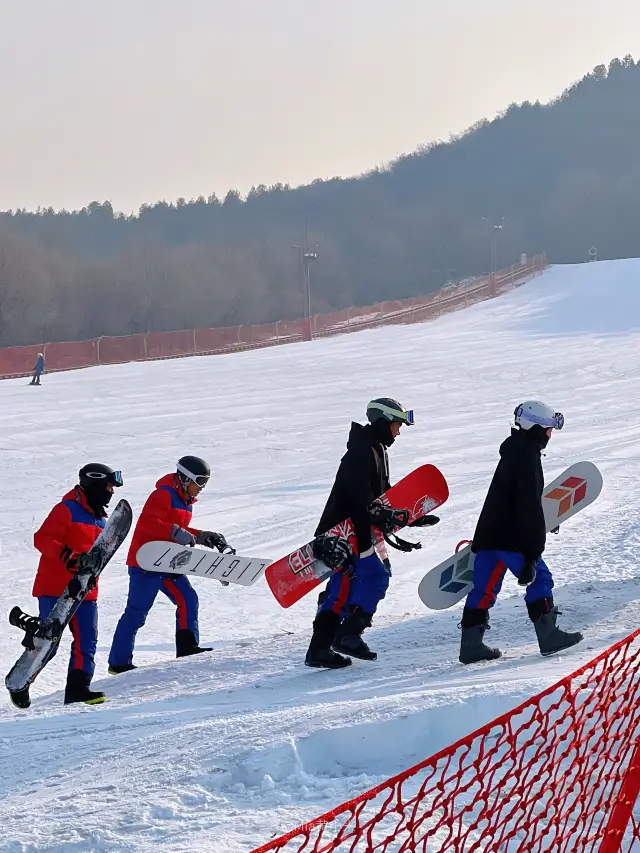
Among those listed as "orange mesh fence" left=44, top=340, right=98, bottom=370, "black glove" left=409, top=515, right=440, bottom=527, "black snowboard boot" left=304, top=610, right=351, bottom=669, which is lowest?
"black snowboard boot" left=304, top=610, right=351, bottom=669

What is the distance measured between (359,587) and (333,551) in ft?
1.21

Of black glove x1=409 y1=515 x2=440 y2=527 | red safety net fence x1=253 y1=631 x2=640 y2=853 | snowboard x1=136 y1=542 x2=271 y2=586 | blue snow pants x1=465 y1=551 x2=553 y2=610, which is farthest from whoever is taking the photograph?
snowboard x1=136 y1=542 x2=271 y2=586

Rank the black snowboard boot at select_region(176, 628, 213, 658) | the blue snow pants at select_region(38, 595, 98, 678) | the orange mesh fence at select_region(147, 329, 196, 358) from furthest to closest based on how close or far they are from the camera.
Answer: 1. the orange mesh fence at select_region(147, 329, 196, 358)
2. the black snowboard boot at select_region(176, 628, 213, 658)
3. the blue snow pants at select_region(38, 595, 98, 678)

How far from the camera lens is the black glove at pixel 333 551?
251 inches

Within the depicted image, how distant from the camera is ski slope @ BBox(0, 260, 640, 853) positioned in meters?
4.26

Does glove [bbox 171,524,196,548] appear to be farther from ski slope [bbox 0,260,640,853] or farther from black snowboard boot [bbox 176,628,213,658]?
ski slope [bbox 0,260,640,853]

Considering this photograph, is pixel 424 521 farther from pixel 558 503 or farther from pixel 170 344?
pixel 170 344

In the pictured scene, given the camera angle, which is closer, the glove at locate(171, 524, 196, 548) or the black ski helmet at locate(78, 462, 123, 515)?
the black ski helmet at locate(78, 462, 123, 515)

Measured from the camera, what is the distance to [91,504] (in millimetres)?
6590

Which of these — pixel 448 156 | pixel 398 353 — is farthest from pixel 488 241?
pixel 398 353

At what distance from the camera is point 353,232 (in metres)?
134

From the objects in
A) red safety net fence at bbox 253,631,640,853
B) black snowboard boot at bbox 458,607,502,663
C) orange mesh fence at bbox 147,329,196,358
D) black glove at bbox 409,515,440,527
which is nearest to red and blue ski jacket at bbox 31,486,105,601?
black glove at bbox 409,515,440,527

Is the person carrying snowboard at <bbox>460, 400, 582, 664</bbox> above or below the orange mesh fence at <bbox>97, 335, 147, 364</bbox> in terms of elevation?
below

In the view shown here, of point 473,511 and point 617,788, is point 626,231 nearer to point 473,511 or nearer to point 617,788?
point 473,511
